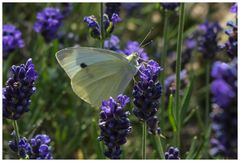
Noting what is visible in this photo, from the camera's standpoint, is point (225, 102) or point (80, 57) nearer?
point (225, 102)

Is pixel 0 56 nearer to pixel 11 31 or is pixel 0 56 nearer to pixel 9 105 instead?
pixel 11 31

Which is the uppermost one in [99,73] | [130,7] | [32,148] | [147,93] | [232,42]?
[130,7]

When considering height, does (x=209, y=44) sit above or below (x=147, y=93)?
above

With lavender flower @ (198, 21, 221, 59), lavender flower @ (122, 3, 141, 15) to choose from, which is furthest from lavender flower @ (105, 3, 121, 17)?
lavender flower @ (122, 3, 141, 15)

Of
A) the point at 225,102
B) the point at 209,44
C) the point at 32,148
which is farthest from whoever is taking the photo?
the point at 209,44

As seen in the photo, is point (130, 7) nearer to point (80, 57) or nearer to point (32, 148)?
point (80, 57)

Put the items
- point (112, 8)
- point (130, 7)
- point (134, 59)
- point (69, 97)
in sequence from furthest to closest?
point (130, 7) → point (69, 97) → point (112, 8) → point (134, 59)

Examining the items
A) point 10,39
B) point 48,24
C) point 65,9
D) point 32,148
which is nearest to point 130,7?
point 65,9
